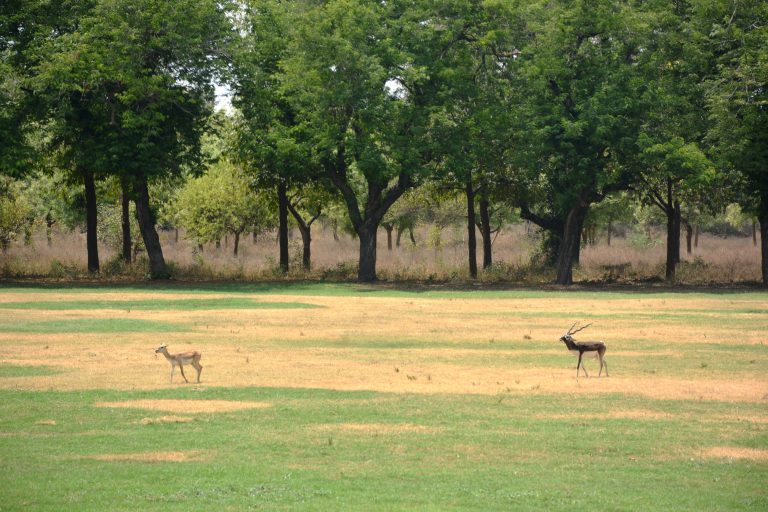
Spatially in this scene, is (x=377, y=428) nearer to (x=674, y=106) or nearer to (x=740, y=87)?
(x=740, y=87)

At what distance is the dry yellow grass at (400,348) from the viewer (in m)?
22.4

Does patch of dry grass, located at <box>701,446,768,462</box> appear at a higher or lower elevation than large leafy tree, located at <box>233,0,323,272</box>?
lower

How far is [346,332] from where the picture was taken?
3272cm

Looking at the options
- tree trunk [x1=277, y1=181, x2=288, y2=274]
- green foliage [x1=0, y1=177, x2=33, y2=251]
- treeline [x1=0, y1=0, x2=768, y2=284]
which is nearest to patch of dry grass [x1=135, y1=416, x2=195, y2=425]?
treeline [x1=0, y1=0, x2=768, y2=284]

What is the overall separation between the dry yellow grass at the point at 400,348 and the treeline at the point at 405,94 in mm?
11786

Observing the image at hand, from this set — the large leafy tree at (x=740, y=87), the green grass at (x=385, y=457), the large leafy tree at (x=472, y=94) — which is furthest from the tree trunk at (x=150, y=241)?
the green grass at (x=385, y=457)

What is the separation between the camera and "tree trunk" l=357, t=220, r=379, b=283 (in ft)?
192

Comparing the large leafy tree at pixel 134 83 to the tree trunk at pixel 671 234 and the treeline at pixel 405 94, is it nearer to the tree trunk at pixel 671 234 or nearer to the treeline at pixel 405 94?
the treeline at pixel 405 94

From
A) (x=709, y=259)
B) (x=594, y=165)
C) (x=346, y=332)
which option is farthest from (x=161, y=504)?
(x=709, y=259)

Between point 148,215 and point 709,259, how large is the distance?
32.9 metres

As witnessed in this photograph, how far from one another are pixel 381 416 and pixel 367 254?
39821 mm

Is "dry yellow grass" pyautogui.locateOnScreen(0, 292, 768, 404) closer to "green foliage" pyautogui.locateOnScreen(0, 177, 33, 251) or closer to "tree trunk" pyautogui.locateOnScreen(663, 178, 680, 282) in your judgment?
"tree trunk" pyautogui.locateOnScreen(663, 178, 680, 282)

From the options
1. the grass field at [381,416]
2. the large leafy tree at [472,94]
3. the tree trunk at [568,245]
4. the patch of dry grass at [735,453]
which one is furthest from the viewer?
the tree trunk at [568,245]

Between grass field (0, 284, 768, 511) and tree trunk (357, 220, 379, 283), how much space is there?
21.7 m
